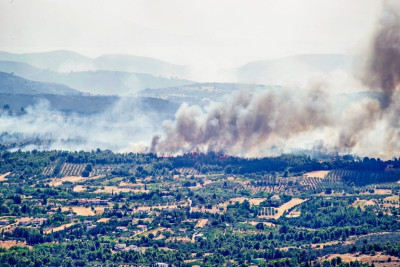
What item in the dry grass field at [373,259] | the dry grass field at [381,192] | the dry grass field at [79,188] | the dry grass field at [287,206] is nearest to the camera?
the dry grass field at [373,259]

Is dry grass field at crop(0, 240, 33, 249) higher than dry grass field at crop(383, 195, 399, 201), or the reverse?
dry grass field at crop(383, 195, 399, 201)

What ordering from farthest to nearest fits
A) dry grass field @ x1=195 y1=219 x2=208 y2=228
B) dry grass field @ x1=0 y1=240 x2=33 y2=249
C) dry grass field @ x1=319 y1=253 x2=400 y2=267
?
dry grass field @ x1=195 y1=219 x2=208 y2=228
dry grass field @ x1=0 y1=240 x2=33 y2=249
dry grass field @ x1=319 y1=253 x2=400 y2=267

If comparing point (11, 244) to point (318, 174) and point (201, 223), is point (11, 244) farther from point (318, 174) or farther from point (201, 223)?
point (318, 174)

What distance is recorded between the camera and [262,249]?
124m

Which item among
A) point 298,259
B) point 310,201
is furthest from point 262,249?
point 310,201

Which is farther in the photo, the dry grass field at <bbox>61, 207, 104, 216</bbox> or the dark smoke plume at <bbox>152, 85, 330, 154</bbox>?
the dark smoke plume at <bbox>152, 85, 330, 154</bbox>

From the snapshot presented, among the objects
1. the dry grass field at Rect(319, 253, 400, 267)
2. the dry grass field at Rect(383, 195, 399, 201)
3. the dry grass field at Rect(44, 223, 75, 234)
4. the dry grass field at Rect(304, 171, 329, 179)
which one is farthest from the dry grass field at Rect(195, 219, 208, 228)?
the dry grass field at Rect(304, 171, 329, 179)

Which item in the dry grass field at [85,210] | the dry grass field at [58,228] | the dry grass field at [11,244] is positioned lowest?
the dry grass field at [11,244]

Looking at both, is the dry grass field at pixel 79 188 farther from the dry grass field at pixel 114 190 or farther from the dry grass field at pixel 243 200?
the dry grass field at pixel 243 200

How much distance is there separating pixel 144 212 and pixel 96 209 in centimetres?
862

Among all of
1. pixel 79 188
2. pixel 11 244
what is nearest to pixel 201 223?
pixel 11 244

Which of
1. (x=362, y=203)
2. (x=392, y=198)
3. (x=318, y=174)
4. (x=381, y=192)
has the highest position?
(x=318, y=174)

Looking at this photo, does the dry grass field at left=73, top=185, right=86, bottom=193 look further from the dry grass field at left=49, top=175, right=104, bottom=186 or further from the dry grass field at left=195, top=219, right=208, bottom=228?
the dry grass field at left=195, top=219, right=208, bottom=228

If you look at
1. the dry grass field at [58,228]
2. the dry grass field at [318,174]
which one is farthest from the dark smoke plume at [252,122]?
the dry grass field at [58,228]
